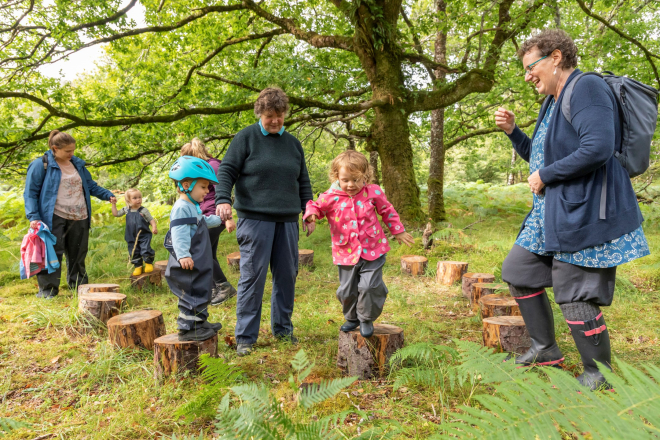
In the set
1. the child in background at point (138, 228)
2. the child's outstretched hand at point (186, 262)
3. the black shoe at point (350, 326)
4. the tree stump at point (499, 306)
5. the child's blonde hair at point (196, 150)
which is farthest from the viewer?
A: the child in background at point (138, 228)

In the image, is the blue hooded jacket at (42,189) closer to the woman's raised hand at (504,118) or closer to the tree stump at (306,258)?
the tree stump at (306,258)

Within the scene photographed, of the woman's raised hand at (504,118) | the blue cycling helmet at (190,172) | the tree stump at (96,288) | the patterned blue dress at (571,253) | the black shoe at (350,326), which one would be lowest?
the black shoe at (350,326)

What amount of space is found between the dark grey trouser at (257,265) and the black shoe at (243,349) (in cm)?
4

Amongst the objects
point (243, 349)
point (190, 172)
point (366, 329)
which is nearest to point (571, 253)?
point (366, 329)

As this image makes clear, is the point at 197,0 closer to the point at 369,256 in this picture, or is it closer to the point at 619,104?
the point at 369,256

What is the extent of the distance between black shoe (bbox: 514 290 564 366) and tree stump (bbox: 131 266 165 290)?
5068 millimetres

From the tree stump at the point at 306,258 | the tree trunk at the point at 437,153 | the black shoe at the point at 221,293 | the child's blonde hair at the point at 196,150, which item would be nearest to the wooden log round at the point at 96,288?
the black shoe at the point at 221,293

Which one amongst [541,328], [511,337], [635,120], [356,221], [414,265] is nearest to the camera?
[635,120]

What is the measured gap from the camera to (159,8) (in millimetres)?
8695

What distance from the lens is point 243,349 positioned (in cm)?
356

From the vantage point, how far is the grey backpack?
2.35 m

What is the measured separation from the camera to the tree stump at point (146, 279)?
228 inches

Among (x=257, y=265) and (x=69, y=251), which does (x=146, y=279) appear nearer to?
(x=69, y=251)

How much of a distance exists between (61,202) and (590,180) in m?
5.92
